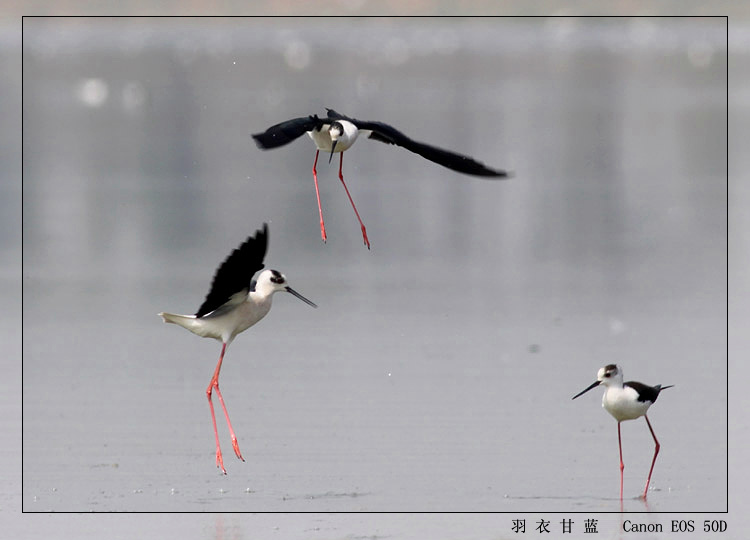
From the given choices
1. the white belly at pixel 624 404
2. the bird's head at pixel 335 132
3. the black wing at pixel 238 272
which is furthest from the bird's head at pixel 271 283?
the white belly at pixel 624 404

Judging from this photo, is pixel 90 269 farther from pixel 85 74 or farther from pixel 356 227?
pixel 85 74

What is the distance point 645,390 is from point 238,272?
2207 millimetres

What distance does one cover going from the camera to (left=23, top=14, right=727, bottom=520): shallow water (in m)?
A: 6.39

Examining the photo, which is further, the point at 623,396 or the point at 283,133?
the point at 623,396

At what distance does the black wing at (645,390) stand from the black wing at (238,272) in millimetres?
1930

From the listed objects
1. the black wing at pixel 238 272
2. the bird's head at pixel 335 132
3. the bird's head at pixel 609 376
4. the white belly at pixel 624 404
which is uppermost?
the bird's head at pixel 335 132

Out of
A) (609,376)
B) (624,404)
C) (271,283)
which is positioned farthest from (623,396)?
(271,283)

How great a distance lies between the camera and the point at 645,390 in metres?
7.07

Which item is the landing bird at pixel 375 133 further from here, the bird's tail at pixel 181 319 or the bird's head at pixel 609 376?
the bird's head at pixel 609 376

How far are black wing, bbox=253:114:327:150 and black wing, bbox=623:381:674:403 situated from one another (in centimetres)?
196

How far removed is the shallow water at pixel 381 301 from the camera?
6.39 metres

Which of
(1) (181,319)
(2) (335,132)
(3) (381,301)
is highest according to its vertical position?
(2) (335,132)

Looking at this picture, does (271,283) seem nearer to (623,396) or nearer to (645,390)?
(623,396)

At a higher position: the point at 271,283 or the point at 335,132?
the point at 335,132
